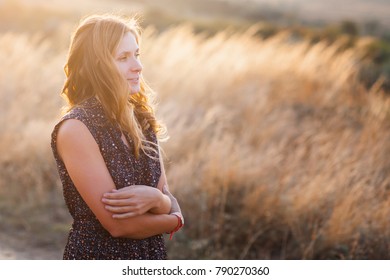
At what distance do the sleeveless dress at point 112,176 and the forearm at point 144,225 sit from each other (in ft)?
0.31

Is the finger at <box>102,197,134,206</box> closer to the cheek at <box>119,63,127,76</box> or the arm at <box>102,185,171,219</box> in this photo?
the arm at <box>102,185,171,219</box>

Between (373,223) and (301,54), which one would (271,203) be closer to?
(373,223)

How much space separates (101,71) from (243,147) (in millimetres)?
3751

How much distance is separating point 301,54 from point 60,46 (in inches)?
143

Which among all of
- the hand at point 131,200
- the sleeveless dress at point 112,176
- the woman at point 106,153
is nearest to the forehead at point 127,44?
the woman at point 106,153

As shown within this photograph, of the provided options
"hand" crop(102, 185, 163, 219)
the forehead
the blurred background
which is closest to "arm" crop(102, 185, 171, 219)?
"hand" crop(102, 185, 163, 219)

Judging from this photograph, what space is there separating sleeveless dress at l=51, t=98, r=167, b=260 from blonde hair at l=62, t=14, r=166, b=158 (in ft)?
0.14

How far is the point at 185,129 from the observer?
607 cm

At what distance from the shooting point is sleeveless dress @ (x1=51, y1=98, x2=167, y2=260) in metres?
2.20

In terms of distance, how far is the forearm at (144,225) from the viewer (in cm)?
222

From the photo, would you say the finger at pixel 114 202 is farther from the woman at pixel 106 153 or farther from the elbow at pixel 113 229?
the elbow at pixel 113 229

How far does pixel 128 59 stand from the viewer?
2277mm

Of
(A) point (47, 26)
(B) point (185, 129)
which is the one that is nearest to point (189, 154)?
(B) point (185, 129)

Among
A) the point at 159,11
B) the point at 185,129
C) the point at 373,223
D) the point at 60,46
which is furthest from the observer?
the point at 159,11
